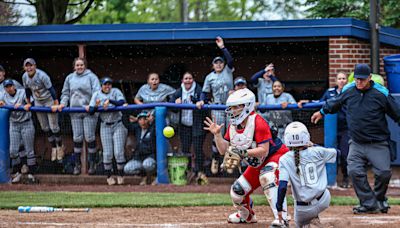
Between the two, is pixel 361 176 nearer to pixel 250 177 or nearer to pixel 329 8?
pixel 250 177

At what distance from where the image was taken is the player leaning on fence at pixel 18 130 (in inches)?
548

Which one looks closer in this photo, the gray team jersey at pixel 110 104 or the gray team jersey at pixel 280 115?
the gray team jersey at pixel 280 115

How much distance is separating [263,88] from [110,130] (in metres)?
2.67

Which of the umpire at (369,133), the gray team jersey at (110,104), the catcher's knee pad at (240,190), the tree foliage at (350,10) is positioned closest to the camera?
the catcher's knee pad at (240,190)

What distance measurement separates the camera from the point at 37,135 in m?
14.1

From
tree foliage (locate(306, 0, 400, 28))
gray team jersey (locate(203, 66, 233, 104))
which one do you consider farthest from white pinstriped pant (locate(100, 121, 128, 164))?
tree foliage (locate(306, 0, 400, 28))

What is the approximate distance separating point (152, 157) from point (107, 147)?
2.53 ft

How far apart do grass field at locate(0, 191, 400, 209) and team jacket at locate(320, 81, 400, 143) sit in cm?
121

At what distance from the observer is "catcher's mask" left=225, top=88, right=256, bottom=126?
28.5 feet

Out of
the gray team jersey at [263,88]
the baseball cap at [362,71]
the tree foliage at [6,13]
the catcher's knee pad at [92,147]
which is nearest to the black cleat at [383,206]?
the baseball cap at [362,71]

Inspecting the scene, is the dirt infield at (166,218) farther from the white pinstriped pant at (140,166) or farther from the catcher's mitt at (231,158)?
the white pinstriped pant at (140,166)

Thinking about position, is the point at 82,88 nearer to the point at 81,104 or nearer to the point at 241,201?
the point at 81,104

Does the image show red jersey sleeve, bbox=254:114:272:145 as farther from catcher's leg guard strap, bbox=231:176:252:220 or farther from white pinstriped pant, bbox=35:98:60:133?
white pinstriped pant, bbox=35:98:60:133

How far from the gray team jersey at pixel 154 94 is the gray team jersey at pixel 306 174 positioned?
604 centimetres
